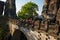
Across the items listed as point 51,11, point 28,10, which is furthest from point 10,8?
point 51,11

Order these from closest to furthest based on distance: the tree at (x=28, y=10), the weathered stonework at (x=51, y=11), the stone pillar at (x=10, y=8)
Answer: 1. the weathered stonework at (x=51, y=11)
2. the tree at (x=28, y=10)
3. the stone pillar at (x=10, y=8)

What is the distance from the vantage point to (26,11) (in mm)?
52781

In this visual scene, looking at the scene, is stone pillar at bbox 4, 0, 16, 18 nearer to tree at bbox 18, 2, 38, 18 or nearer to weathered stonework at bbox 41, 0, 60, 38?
tree at bbox 18, 2, 38, 18

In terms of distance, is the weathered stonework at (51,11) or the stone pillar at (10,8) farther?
the stone pillar at (10,8)

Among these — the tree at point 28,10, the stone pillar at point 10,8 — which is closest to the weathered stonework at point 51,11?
the tree at point 28,10

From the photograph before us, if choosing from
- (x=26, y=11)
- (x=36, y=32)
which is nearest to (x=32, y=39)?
(x=36, y=32)

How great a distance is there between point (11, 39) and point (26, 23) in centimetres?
1149

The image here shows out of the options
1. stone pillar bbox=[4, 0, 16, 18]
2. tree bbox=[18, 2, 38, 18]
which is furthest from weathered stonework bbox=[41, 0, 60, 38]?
stone pillar bbox=[4, 0, 16, 18]

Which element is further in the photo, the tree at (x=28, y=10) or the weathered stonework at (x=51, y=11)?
the tree at (x=28, y=10)

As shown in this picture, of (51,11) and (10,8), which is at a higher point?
(10,8)

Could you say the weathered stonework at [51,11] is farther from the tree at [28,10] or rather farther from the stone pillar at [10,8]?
the stone pillar at [10,8]

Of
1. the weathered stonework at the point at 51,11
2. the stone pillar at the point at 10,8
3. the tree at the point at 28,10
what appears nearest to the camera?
the weathered stonework at the point at 51,11

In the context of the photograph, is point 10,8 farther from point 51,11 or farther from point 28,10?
point 51,11

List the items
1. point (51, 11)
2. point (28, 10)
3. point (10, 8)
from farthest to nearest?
point (10, 8) → point (28, 10) → point (51, 11)
